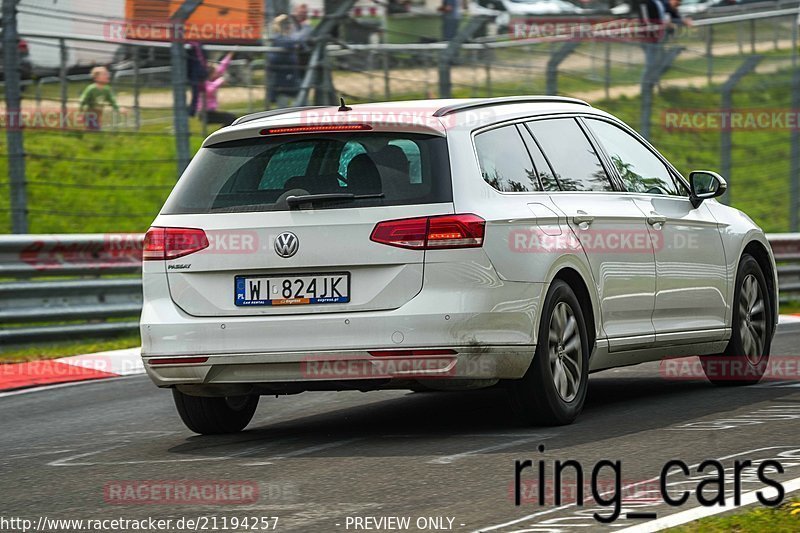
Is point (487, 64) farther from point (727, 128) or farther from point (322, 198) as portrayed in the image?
point (322, 198)

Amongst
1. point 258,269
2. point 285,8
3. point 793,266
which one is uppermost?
point 285,8

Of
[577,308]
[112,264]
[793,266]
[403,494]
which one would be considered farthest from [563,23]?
[403,494]

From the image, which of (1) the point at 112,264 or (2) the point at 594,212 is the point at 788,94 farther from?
(2) the point at 594,212

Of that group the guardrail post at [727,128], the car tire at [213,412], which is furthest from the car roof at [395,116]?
the guardrail post at [727,128]

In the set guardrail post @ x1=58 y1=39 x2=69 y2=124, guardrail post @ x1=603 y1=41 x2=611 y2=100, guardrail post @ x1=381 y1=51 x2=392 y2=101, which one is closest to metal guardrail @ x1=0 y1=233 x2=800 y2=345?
guardrail post @ x1=58 y1=39 x2=69 y2=124

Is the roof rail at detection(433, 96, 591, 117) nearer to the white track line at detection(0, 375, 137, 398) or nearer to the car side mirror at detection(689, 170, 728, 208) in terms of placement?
the car side mirror at detection(689, 170, 728, 208)

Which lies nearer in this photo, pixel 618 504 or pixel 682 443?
pixel 618 504

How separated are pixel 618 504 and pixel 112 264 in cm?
935

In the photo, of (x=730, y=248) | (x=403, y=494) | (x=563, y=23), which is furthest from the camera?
(x=563, y=23)

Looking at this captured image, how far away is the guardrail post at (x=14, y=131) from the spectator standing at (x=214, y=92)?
8.69 ft

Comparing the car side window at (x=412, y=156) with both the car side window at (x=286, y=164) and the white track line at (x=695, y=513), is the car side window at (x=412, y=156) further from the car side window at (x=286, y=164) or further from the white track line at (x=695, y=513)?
the white track line at (x=695, y=513)

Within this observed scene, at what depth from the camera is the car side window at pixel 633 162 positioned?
9.55 m

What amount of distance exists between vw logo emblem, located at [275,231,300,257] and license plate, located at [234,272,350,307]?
4.4 inches

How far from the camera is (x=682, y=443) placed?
7668 mm
